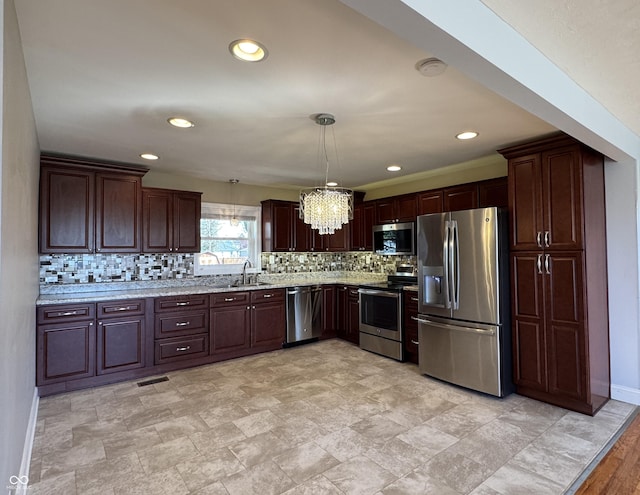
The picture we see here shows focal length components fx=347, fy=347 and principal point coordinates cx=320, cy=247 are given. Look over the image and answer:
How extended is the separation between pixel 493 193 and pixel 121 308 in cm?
425

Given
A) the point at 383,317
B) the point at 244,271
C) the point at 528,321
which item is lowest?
the point at 383,317

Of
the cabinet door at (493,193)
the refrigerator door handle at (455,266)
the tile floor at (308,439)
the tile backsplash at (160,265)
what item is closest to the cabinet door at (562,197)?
the cabinet door at (493,193)

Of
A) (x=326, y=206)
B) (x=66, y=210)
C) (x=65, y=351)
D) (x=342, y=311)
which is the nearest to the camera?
(x=326, y=206)

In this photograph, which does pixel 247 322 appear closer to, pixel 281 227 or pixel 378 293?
pixel 281 227

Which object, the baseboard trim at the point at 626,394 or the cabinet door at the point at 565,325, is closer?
the cabinet door at the point at 565,325

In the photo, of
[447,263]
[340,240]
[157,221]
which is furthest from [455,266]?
[157,221]

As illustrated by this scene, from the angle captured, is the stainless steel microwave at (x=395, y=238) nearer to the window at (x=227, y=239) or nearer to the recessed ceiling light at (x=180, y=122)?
the window at (x=227, y=239)

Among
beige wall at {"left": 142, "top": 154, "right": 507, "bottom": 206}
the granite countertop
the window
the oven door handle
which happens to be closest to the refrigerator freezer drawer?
the oven door handle

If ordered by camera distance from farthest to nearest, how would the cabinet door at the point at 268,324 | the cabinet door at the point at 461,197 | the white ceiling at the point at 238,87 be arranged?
the cabinet door at the point at 268,324 < the cabinet door at the point at 461,197 < the white ceiling at the point at 238,87

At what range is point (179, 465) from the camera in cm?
226

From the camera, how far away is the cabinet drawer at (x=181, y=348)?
3979 mm

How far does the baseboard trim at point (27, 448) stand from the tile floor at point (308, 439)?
46 millimetres

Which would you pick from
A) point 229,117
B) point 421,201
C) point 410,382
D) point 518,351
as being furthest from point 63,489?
point 421,201

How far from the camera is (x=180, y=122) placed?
112 inches
